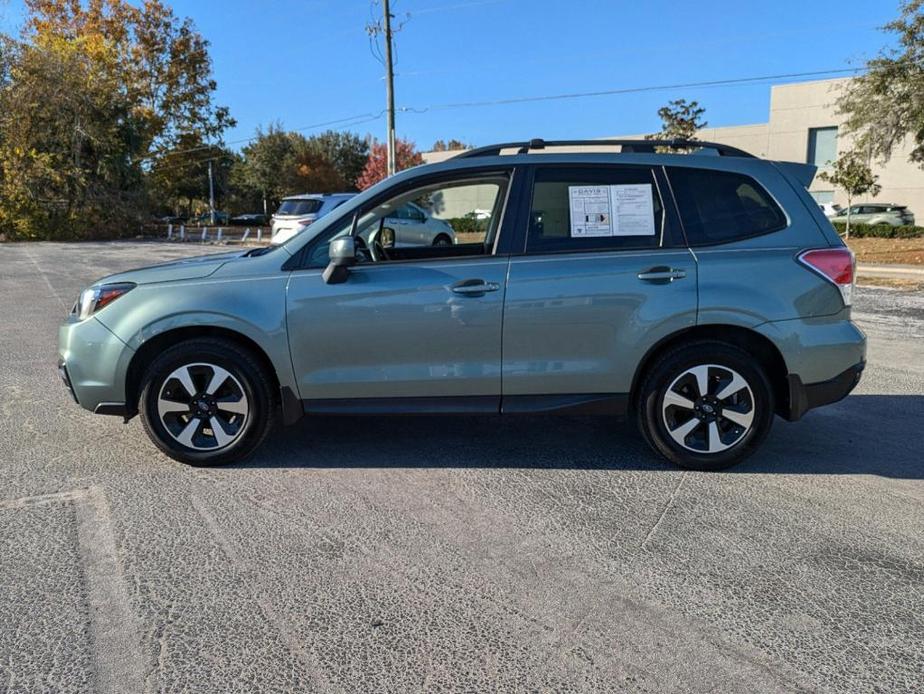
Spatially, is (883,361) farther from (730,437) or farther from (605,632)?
(605,632)

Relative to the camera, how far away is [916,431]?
5066mm

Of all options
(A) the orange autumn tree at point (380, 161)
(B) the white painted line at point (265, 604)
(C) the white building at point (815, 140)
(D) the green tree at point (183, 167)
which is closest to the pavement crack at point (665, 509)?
(B) the white painted line at point (265, 604)

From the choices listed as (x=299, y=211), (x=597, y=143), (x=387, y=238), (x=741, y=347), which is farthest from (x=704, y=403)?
(x=299, y=211)

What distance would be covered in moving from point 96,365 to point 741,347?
3904 millimetres

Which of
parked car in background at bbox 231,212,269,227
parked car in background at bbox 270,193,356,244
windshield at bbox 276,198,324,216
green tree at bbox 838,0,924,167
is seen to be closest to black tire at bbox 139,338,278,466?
parked car in background at bbox 270,193,356,244

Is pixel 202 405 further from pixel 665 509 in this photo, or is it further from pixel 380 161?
pixel 380 161

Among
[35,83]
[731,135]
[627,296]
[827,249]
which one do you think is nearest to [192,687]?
[627,296]

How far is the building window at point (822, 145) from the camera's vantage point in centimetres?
4353

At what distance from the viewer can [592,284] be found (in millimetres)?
4145

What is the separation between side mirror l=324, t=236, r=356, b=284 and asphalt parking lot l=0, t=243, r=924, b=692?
3.89ft

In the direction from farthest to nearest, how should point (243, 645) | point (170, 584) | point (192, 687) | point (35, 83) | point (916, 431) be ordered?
point (35, 83) < point (916, 431) < point (170, 584) < point (243, 645) < point (192, 687)

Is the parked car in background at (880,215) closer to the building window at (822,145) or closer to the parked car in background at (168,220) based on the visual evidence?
the building window at (822,145)

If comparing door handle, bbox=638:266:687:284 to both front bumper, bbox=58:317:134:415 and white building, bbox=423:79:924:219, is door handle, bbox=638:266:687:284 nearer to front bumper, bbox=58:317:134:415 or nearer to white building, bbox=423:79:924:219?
front bumper, bbox=58:317:134:415

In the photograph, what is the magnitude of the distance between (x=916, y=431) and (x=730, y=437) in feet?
5.90
